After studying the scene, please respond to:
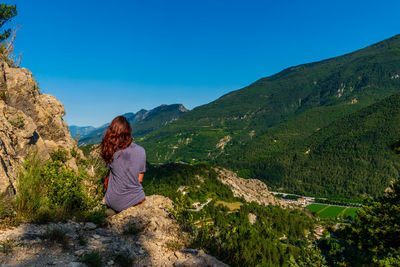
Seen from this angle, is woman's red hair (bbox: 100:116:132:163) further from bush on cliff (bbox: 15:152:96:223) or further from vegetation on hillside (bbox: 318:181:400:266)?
vegetation on hillside (bbox: 318:181:400:266)

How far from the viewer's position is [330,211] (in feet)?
429

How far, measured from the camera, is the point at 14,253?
151 inches

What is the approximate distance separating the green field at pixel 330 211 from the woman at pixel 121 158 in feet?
452

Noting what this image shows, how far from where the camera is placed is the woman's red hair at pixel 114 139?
5891 mm

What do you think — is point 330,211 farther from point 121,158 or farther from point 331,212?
point 121,158

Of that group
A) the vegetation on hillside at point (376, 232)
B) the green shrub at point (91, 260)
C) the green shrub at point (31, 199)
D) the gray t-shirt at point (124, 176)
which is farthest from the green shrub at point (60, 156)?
the vegetation on hillside at point (376, 232)

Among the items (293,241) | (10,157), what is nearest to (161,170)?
(293,241)

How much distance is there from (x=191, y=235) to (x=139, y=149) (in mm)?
2777

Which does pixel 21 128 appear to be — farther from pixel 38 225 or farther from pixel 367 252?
pixel 367 252

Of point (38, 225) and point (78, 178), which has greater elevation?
point (78, 178)

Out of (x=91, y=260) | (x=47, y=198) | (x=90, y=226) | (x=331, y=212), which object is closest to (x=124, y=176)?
(x=90, y=226)

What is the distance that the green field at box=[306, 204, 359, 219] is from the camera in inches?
4738

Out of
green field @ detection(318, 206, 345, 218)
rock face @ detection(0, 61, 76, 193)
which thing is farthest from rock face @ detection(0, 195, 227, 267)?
green field @ detection(318, 206, 345, 218)

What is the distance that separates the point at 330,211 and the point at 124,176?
155 meters
